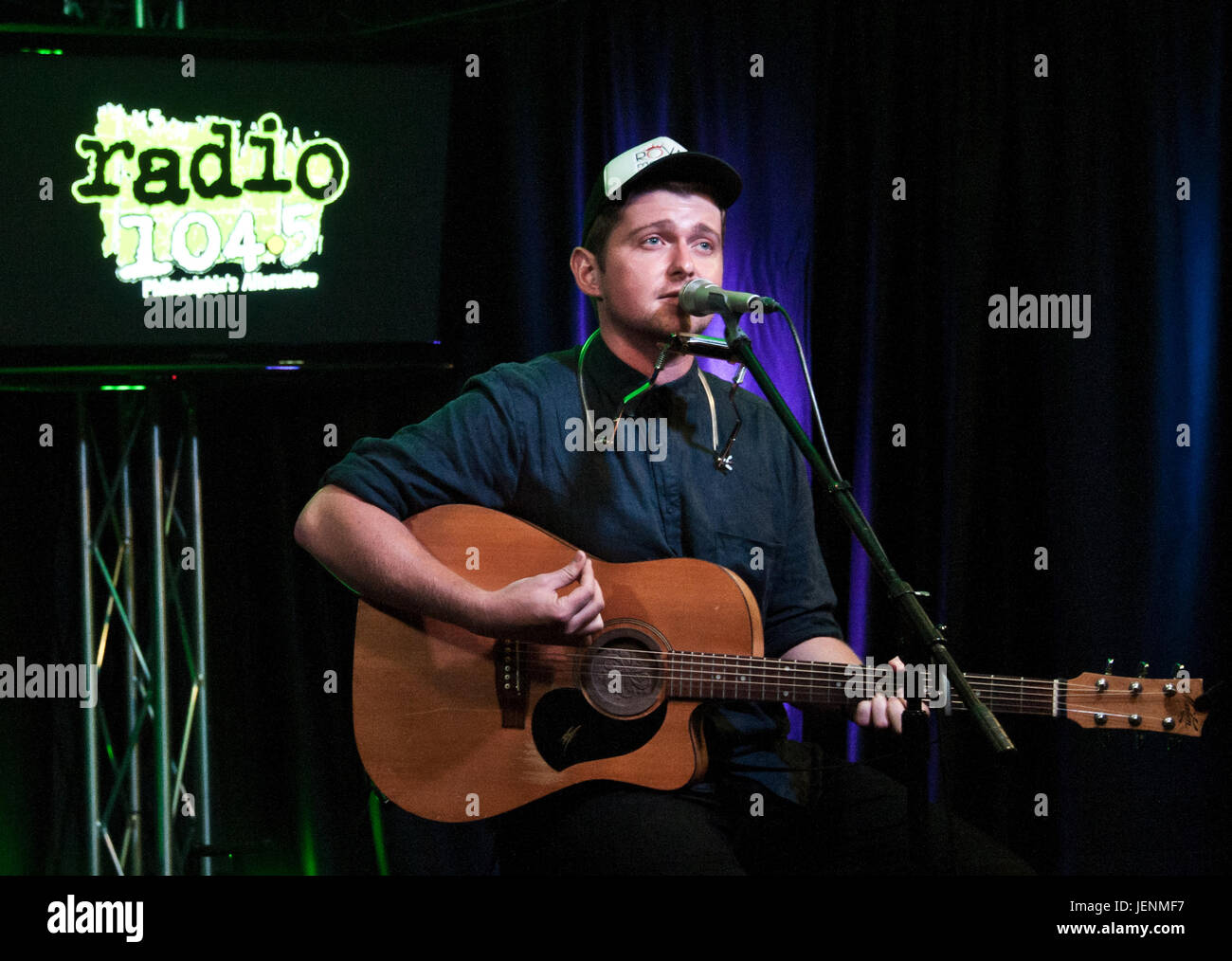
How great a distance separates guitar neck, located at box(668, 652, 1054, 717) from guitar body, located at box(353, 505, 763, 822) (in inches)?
1.7

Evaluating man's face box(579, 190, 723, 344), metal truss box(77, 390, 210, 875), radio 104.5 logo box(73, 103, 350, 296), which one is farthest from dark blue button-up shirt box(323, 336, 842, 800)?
metal truss box(77, 390, 210, 875)

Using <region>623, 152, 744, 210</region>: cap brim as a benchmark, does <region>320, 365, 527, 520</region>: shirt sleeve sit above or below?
below

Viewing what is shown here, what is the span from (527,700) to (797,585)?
86 centimetres

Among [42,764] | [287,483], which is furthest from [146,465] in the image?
[42,764]

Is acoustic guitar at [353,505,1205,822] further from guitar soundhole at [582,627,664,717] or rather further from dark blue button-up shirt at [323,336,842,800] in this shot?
dark blue button-up shirt at [323,336,842,800]

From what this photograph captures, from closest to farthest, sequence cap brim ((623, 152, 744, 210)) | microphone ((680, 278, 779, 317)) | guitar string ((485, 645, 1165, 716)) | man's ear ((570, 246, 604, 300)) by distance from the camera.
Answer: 1. microphone ((680, 278, 779, 317))
2. guitar string ((485, 645, 1165, 716))
3. cap brim ((623, 152, 744, 210))
4. man's ear ((570, 246, 604, 300))

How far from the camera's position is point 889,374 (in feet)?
12.1

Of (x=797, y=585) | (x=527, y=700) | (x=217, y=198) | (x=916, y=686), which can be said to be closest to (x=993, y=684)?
(x=916, y=686)

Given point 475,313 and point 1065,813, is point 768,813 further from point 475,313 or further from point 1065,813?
point 475,313

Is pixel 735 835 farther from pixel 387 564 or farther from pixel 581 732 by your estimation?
pixel 387 564

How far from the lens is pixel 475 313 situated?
380 cm

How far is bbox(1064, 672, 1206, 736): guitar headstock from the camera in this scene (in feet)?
8.60

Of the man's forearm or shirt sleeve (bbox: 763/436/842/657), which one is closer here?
the man's forearm

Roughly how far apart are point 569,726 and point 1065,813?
1.82 m
